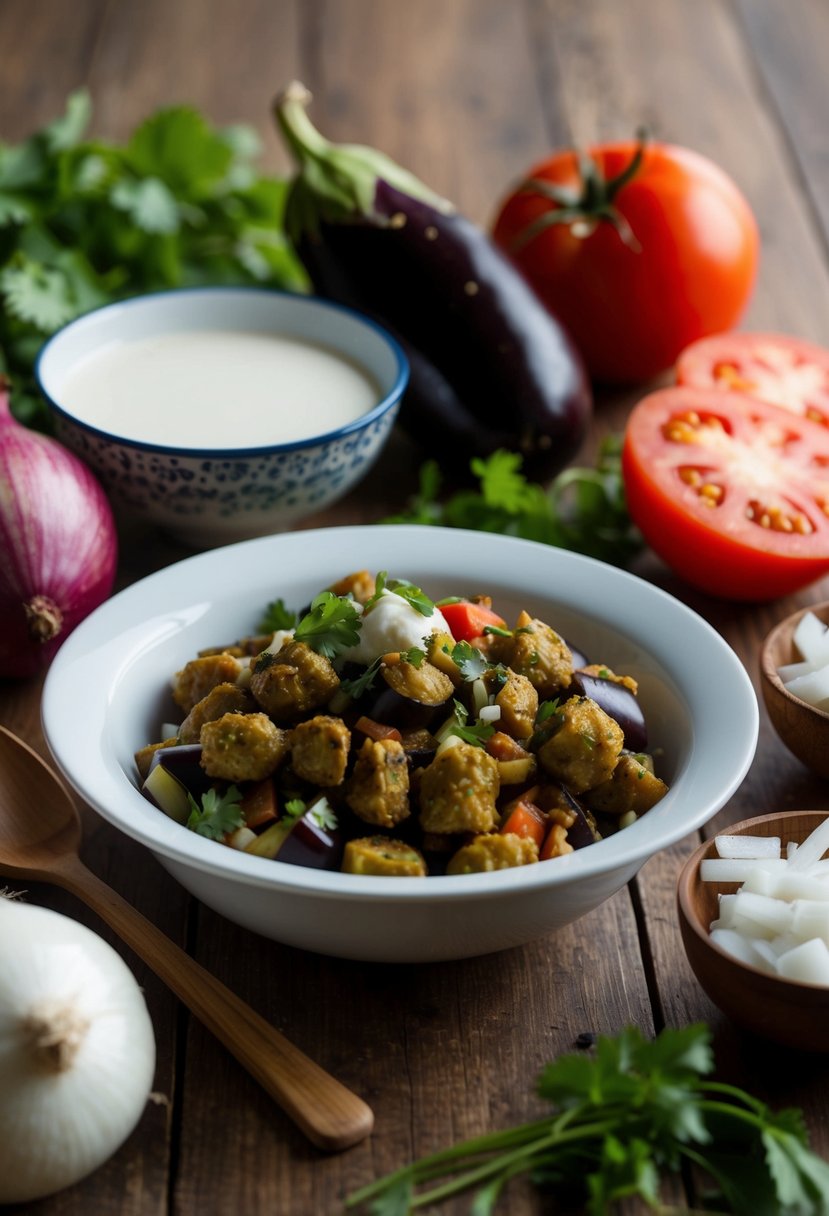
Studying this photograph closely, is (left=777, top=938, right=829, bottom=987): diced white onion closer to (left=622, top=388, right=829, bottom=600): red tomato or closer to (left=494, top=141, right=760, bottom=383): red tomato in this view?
Answer: (left=622, top=388, right=829, bottom=600): red tomato

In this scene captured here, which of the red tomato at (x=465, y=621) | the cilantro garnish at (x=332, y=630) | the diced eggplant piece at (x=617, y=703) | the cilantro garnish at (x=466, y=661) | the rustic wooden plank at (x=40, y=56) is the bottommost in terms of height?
the diced eggplant piece at (x=617, y=703)

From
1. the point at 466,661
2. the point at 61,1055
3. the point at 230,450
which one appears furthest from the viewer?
the point at 230,450

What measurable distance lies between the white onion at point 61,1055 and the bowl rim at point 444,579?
192 millimetres

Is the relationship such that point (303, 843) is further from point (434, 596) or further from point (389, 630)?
point (434, 596)

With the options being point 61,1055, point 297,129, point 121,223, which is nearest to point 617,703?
point 61,1055

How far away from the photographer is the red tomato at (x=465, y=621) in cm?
234

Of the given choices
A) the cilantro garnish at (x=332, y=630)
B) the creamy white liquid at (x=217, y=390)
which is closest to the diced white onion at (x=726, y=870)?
the cilantro garnish at (x=332, y=630)

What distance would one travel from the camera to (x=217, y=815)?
201 cm

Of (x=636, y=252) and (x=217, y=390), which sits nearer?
(x=217, y=390)

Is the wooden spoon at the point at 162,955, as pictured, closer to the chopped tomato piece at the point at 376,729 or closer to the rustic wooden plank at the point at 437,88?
the chopped tomato piece at the point at 376,729

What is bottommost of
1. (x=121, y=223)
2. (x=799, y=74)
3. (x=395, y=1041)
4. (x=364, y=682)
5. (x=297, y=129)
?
(x=799, y=74)

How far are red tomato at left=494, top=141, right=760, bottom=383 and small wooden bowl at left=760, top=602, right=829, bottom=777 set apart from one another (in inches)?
55.6

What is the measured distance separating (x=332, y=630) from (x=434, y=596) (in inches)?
18.9

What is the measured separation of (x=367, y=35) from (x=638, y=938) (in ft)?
15.5
